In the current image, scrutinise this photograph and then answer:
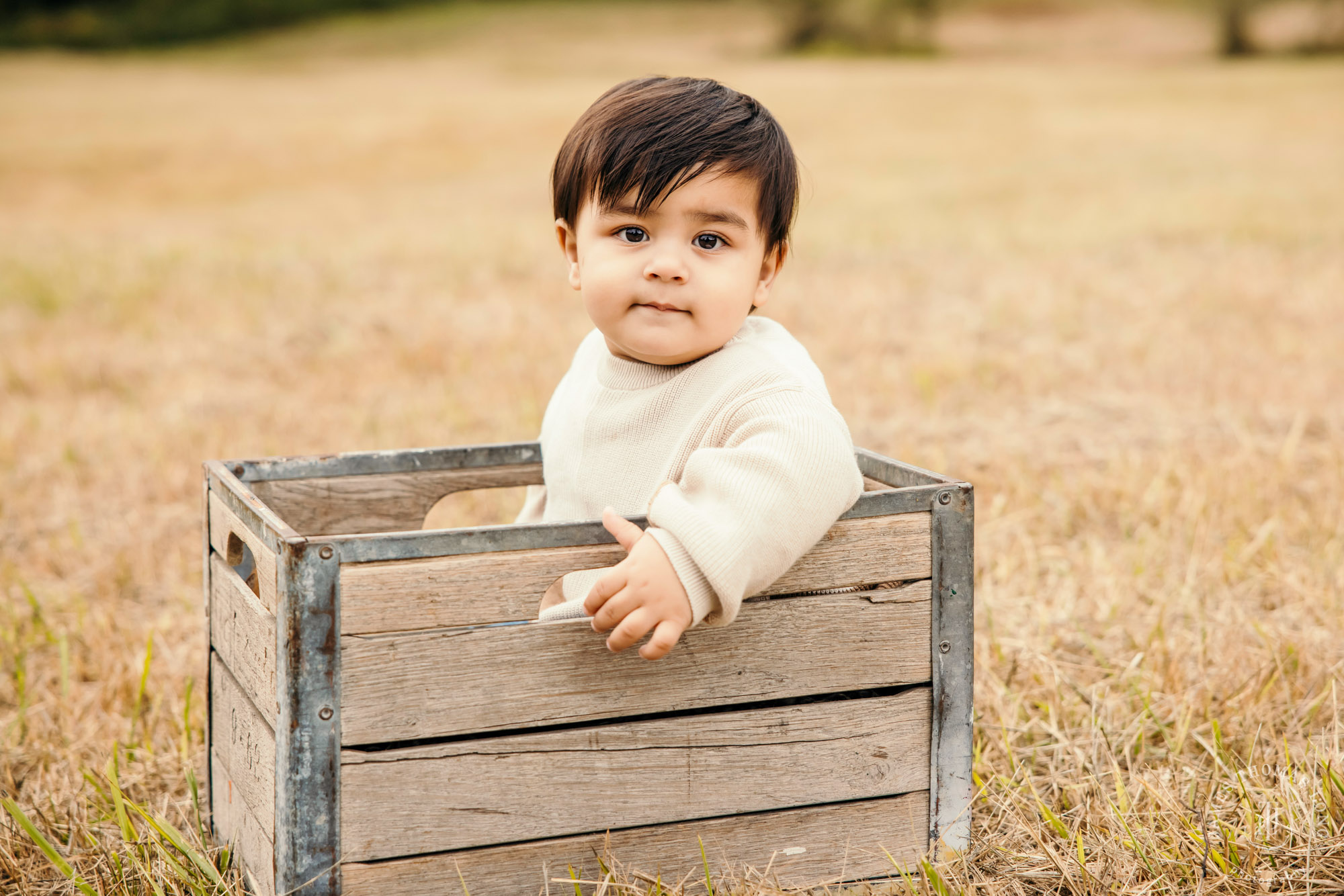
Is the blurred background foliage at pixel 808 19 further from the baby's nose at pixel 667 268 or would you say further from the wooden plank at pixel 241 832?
the wooden plank at pixel 241 832

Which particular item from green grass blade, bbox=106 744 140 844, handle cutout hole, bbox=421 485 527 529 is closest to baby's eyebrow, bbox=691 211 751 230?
green grass blade, bbox=106 744 140 844

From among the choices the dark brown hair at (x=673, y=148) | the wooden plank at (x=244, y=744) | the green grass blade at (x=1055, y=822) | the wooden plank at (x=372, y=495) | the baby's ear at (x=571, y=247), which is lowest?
the green grass blade at (x=1055, y=822)

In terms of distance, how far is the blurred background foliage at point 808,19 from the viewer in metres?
31.3

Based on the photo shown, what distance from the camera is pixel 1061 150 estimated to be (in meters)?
15.9

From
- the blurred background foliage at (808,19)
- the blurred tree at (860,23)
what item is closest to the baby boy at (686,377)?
the blurred background foliage at (808,19)

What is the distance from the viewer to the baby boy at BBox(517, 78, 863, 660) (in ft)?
5.22

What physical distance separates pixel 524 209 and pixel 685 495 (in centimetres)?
1079

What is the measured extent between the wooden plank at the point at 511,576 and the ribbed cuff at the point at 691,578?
3.8 inches

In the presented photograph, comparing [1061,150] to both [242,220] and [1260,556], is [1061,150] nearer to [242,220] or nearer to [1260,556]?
[242,220]

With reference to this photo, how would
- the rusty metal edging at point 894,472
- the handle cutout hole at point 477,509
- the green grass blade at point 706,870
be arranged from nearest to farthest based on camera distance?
the green grass blade at point 706,870, the rusty metal edging at point 894,472, the handle cutout hole at point 477,509

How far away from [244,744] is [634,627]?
62 centimetres

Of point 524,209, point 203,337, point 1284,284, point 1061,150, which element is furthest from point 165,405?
point 1061,150

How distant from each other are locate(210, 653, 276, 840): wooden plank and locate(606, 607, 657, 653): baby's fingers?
45 centimetres

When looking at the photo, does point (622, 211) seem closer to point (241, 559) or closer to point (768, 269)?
point (768, 269)
